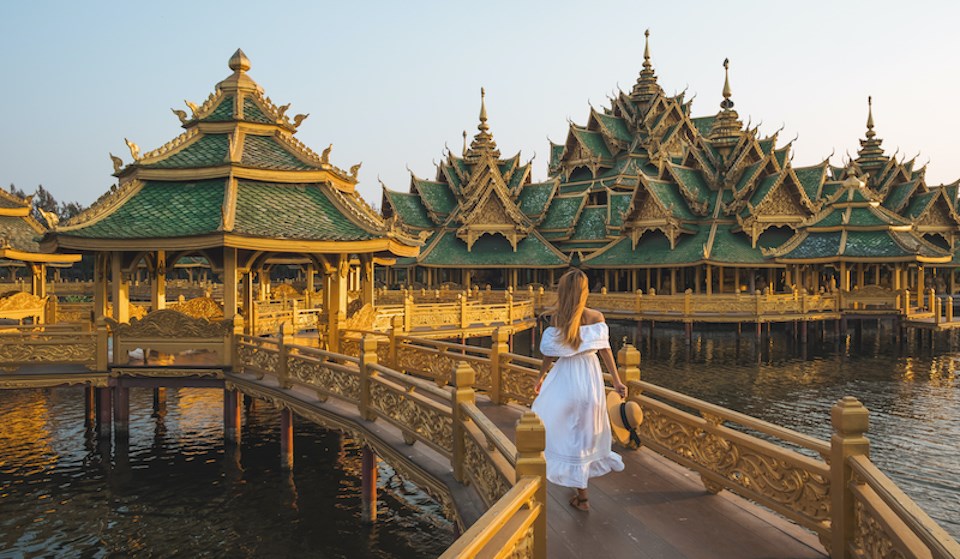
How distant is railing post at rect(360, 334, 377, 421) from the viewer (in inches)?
400

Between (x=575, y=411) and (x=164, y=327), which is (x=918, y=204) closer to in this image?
(x=164, y=327)

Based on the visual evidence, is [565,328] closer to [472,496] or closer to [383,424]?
[472,496]

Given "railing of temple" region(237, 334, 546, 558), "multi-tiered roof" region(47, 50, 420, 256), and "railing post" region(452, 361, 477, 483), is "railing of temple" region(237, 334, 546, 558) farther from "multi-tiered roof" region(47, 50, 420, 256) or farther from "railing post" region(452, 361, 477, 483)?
"multi-tiered roof" region(47, 50, 420, 256)

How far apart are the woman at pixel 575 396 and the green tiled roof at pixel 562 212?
37746 mm

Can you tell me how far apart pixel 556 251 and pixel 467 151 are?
12.8 m

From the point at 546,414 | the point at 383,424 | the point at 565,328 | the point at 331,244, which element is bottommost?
the point at 383,424

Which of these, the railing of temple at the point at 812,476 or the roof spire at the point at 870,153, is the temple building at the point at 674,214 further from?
the railing of temple at the point at 812,476

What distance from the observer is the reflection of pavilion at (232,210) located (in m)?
14.2

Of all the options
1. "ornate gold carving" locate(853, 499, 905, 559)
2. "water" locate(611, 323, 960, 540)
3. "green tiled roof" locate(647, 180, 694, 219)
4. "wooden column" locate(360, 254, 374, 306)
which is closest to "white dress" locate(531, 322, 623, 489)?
"ornate gold carving" locate(853, 499, 905, 559)

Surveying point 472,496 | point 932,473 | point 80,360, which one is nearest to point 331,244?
point 80,360

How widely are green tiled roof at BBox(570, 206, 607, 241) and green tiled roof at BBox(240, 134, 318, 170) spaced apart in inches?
1103

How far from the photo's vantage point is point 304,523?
10.8m

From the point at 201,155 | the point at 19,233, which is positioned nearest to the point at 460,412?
the point at 201,155

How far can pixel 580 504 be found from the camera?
631 centimetres
